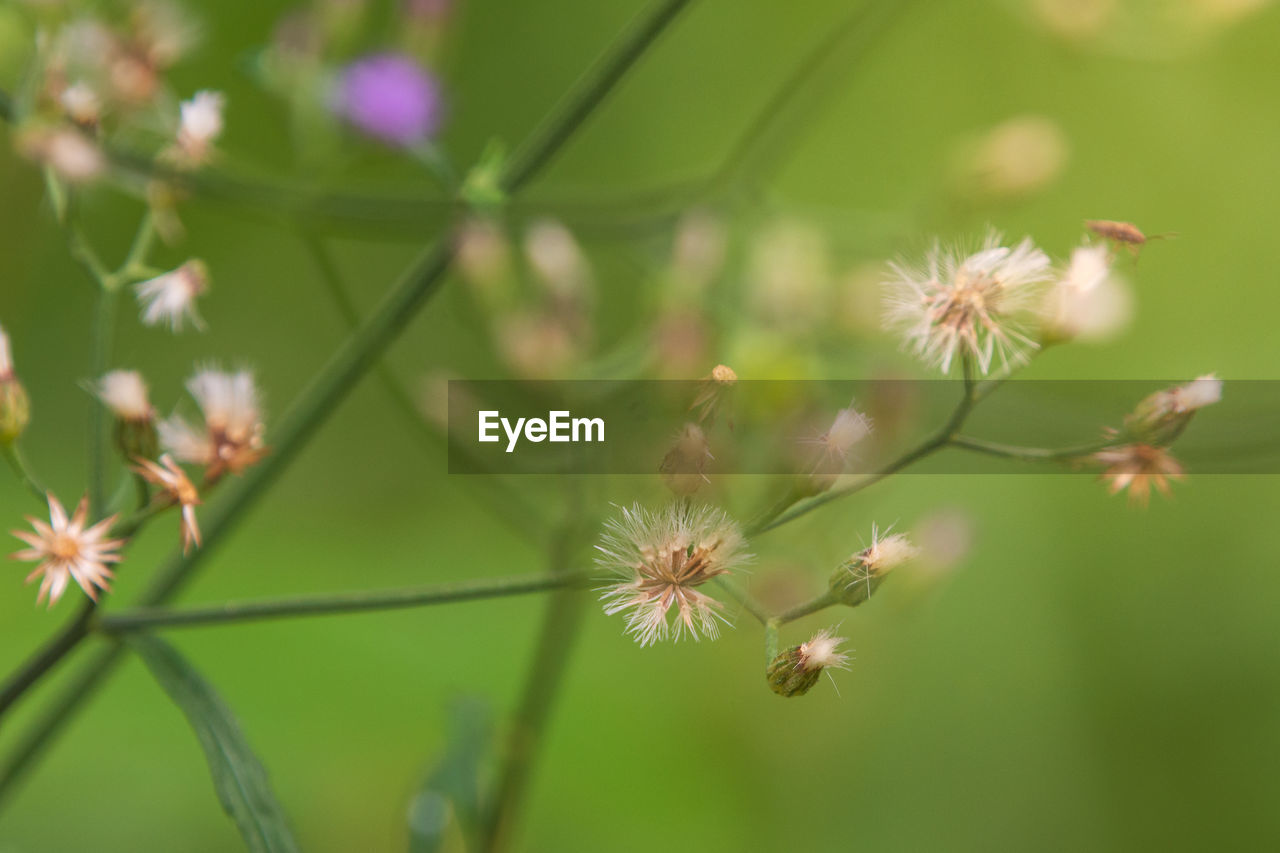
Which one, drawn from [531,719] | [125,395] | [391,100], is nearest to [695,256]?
[391,100]

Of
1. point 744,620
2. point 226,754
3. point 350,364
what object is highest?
point 744,620

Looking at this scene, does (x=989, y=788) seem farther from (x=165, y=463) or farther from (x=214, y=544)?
(x=165, y=463)

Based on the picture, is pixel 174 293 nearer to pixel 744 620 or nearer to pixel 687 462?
pixel 687 462

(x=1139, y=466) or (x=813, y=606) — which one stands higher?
(x=1139, y=466)

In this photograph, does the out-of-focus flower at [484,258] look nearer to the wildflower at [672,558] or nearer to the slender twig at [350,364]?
the slender twig at [350,364]

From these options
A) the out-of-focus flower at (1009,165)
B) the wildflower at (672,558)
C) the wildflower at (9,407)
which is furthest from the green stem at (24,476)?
the out-of-focus flower at (1009,165)
